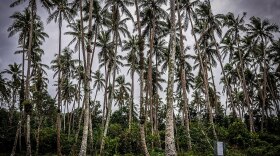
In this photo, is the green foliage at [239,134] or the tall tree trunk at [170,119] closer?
the tall tree trunk at [170,119]

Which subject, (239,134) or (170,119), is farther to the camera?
(239,134)

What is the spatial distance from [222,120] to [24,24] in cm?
3200

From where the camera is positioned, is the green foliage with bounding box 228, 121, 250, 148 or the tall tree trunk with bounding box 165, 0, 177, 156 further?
the green foliage with bounding box 228, 121, 250, 148

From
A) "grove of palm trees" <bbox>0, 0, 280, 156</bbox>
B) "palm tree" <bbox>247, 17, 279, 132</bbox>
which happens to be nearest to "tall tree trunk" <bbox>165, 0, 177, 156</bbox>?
"grove of palm trees" <bbox>0, 0, 280, 156</bbox>

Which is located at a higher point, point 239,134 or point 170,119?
point 170,119

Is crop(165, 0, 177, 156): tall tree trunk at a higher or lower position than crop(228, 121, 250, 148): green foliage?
higher

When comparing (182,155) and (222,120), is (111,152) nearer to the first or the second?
(182,155)

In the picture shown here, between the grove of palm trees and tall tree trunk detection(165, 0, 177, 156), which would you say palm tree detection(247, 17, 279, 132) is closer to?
the grove of palm trees

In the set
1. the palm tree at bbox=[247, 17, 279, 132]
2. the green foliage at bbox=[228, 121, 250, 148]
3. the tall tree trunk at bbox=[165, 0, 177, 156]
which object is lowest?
the green foliage at bbox=[228, 121, 250, 148]

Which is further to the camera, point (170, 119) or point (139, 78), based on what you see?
point (139, 78)

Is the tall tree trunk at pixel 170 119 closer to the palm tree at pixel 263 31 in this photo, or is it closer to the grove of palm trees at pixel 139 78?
the grove of palm trees at pixel 139 78

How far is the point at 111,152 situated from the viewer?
27484mm

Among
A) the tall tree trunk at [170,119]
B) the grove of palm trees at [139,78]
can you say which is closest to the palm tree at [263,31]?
the grove of palm trees at [139,78]

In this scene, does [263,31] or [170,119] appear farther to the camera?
[263,31]
